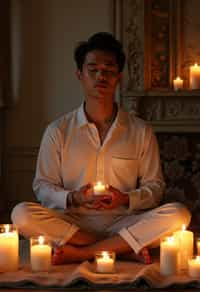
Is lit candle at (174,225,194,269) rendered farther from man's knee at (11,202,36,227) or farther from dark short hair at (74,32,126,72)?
dark short hair at (74,32,126,72)

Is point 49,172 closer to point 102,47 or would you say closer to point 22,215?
point 22,215

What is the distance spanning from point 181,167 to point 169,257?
5.41 ft

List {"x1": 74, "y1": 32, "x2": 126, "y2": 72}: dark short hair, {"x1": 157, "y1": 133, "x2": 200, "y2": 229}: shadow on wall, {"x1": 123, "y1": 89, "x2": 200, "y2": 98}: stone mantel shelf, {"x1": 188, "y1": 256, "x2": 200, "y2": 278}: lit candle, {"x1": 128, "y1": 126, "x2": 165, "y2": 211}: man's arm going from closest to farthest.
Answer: {"x1": 188, "y1": 256, "x2": 200, "y2": 278}: lit candle
{"x1": 128, "y1": 126, "x2": 165, "y2": 211}: man's arm
{"x1": 74, "y1": 32, "x2": 126, "y2": 72}: dark short hair
{"x1": 123, "y1": 89, "x2": 200, "y2": 98}: stone mantel shelf
{"x1": 157, "y1": 133, "x2": 200, "y2": 229}: shadow on wall

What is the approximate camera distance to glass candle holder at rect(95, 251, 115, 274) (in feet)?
7.22

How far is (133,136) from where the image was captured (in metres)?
2.61

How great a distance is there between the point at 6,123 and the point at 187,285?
7.10 feet

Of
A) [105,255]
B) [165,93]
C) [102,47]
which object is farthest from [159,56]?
[105,255]

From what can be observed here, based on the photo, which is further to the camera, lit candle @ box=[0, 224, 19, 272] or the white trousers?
the white trousers

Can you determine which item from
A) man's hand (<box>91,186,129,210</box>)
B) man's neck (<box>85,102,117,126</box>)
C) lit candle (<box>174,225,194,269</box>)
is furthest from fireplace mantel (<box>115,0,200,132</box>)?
lit candle (<box>174,225,194,269</box>)

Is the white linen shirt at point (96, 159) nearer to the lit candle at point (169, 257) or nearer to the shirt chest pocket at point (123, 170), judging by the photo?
the shirt chest pocket at point (123, 170)

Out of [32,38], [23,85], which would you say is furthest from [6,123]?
[32,38]

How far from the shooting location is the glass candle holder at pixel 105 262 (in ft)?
7.22

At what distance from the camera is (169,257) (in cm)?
222

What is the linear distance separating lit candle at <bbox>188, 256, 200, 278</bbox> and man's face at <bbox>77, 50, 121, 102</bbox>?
801 mm
